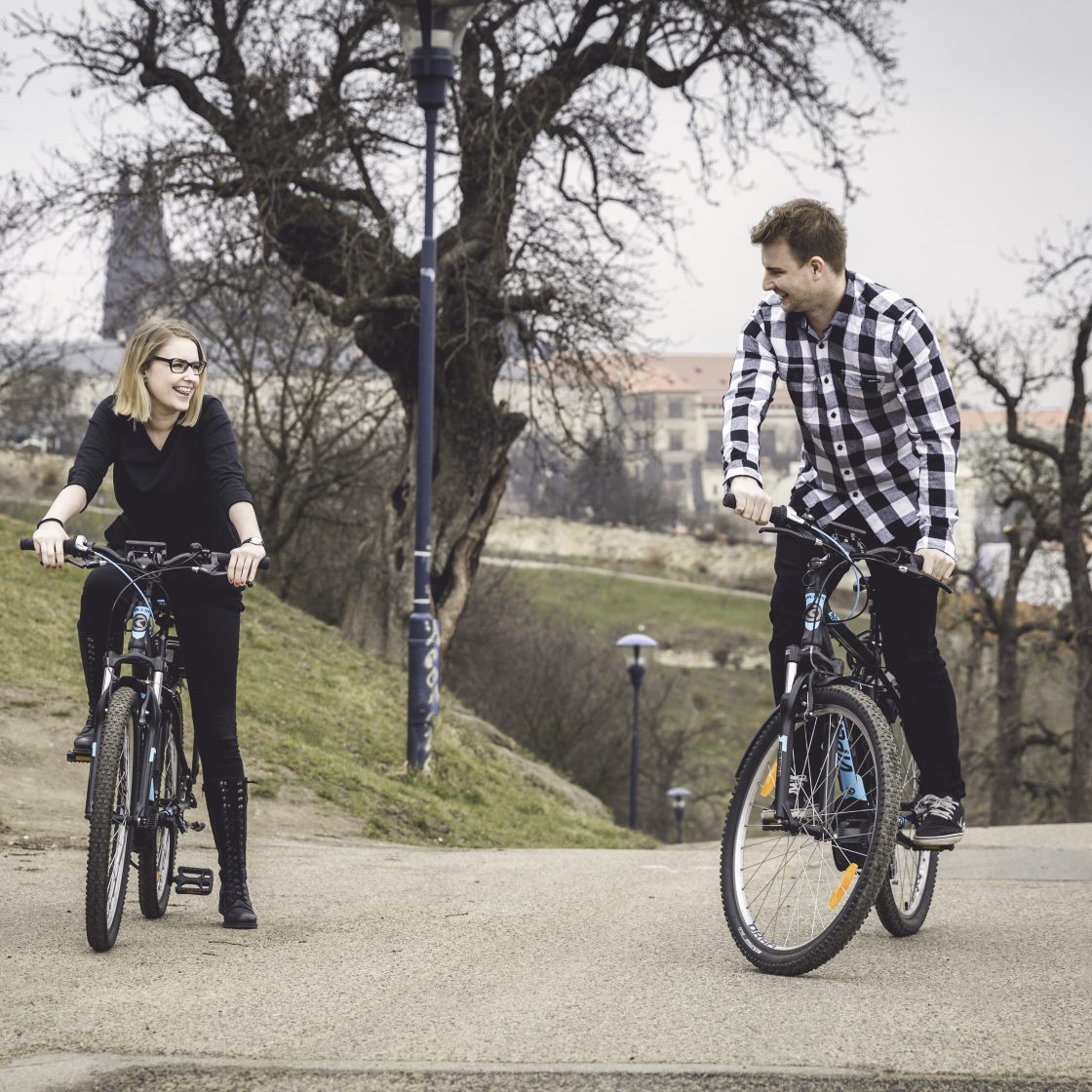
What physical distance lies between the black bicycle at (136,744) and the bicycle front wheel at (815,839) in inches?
60.7

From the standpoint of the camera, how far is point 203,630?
4988 mm

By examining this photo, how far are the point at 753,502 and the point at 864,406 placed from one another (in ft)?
2.18

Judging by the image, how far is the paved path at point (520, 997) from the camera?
321cm

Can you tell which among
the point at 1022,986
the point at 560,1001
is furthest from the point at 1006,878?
the point at 560,1001

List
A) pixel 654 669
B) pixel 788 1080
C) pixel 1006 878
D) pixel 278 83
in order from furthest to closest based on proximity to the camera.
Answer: pixel 654 669 < pixel 278 83 < pixel 1006 878 < pixel 788 1080

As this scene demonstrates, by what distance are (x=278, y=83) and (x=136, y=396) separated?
Result: 12413mm

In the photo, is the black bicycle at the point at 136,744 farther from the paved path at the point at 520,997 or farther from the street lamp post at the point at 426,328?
the street lamp post at the point at 426,328

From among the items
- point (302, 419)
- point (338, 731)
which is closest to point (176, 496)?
point (338, 731)

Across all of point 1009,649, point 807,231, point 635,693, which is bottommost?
point 635,693

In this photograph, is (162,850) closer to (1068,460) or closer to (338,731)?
(338,731)

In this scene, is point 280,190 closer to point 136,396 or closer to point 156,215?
point 156,215

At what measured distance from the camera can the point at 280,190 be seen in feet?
54.1

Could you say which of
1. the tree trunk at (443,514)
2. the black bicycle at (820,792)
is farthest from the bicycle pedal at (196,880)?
the tree trunk at (443,514)

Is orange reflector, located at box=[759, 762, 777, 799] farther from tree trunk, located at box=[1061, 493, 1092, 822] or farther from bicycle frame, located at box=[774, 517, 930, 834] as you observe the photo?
tree trunk, located at box=[1061, 493, 1092, 822]
